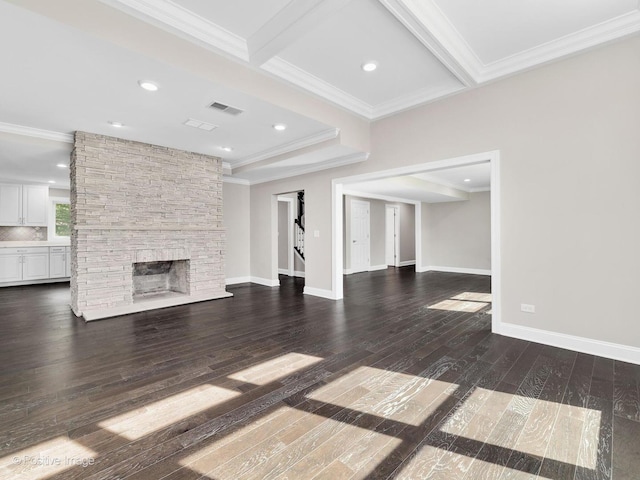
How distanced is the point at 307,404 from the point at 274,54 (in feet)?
9.97

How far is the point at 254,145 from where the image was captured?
17.0 feet

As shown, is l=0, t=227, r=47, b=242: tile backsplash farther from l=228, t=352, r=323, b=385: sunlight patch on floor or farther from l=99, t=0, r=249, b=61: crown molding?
l=228, t=352, r=323, b=385: sunlight patch on floor

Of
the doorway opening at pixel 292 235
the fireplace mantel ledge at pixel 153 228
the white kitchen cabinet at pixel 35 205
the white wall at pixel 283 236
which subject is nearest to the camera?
the fireplace mantel ledge at pixel 153 228

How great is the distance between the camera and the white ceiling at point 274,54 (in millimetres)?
2486

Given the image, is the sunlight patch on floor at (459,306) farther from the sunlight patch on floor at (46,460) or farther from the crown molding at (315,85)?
the sunlight patch on floor at (46,460)

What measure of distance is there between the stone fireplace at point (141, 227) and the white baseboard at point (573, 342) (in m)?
4.72

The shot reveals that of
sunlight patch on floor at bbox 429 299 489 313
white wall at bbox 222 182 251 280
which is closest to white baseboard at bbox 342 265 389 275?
white wall at bbox 222 182 251 280

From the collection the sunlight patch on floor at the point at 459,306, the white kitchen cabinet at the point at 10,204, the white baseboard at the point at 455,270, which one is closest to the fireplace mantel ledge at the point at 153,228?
the sunlight patch on floor at the point at 459,306

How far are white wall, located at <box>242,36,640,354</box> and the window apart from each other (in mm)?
9664

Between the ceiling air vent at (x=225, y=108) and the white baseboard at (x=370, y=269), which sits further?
the white baseboard at (x=370, y=269)

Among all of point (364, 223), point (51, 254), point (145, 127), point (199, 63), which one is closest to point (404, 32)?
point (199, 63)

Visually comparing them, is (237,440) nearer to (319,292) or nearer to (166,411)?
(166,411)

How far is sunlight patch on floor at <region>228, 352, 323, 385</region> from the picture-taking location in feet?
8.49

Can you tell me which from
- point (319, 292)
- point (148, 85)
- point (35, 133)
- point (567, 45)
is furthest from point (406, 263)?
point (35, 133)
